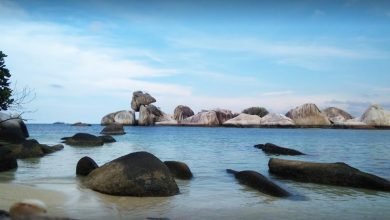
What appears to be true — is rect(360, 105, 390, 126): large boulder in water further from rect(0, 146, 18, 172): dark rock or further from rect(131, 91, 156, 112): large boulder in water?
rect(0, 146, 18, 172): dark rock

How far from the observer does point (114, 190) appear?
446 inches

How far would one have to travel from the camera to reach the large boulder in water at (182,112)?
459 ft

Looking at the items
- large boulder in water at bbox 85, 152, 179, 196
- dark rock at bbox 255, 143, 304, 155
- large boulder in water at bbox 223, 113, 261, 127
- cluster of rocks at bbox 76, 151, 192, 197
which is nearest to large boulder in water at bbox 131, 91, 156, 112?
large boulder in water at bbox 223, 113, 261, 127

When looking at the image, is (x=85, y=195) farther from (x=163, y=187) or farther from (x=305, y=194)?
(x=305, y=194)

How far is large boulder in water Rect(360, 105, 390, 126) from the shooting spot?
106869 mm

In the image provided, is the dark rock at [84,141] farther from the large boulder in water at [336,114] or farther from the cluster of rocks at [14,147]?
the large boulder in water at [336,114]

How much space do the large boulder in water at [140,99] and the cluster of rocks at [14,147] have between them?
91.6 m

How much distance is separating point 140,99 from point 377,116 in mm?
65110

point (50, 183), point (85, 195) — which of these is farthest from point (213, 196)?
point (50, 183)

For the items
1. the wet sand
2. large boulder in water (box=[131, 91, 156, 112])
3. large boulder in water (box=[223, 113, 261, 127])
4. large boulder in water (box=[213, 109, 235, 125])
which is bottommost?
the wet sand

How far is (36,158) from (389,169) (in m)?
17.5

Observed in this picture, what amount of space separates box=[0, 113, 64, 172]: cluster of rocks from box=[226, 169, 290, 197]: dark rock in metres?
8.42

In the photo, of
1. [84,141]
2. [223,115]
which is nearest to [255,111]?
[223,115]

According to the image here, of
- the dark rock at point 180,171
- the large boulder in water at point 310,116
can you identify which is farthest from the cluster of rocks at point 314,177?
the large boulder in water at point 310,116
